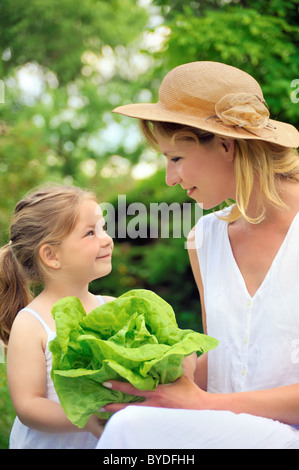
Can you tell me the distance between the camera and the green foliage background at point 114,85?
203 inches

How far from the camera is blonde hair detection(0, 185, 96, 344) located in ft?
8.58

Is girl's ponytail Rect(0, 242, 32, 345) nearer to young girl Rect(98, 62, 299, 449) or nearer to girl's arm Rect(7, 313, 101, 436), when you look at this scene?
girl's arm Rect(7, 313, 101, 436)

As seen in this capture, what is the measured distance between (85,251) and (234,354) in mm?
804

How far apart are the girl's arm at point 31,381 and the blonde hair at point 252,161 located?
1009mm

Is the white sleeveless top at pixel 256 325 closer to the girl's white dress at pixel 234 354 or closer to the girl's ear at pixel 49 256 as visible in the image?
the girl's white dress at pixel 234 354

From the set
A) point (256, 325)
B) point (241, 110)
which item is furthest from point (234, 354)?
point (241, 110)

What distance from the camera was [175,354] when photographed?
6.24 feet

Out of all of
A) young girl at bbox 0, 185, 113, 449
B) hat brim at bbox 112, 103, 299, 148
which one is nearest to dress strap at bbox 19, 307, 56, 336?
young girl at bbox 0, 185, 113, 449

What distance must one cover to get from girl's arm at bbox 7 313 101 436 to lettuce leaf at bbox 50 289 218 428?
0.83 feet

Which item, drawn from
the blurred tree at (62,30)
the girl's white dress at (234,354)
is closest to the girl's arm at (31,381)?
the girl's white dress at (234,354)
